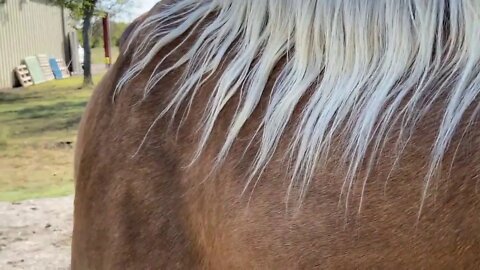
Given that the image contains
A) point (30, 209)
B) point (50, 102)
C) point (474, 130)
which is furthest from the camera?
point (50, 102)

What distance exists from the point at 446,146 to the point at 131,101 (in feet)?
2.10

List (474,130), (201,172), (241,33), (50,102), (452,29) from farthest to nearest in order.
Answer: (50,102)
(241,33)
(201,172)
(452,29)
(474,130)

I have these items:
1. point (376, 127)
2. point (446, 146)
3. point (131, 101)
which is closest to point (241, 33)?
point (131, 101)

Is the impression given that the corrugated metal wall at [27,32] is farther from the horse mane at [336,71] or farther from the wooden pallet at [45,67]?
the horse mane at [336,71]

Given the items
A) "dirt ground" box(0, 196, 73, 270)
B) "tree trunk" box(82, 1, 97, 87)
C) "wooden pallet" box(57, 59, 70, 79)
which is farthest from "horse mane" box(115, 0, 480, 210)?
"wooden pallet" box(57, 59, 70, 79)

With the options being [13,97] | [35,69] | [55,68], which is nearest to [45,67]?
[55,68]

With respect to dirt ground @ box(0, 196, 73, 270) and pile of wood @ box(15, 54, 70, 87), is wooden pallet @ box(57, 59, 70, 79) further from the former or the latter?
dirt ground @ box(0, 196, 73, 270)

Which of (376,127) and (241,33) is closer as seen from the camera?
(376,127)

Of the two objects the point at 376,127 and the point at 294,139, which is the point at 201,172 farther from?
the point at 376,127

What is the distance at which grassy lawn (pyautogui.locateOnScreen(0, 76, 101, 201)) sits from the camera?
246 inches

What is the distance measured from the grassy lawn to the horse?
4.80m

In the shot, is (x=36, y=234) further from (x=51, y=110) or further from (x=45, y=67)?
(x=45, y=67)

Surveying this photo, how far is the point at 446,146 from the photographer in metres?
0.92

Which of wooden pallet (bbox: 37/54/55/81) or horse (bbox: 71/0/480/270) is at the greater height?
horse (bbox: 71/0/480/270)
